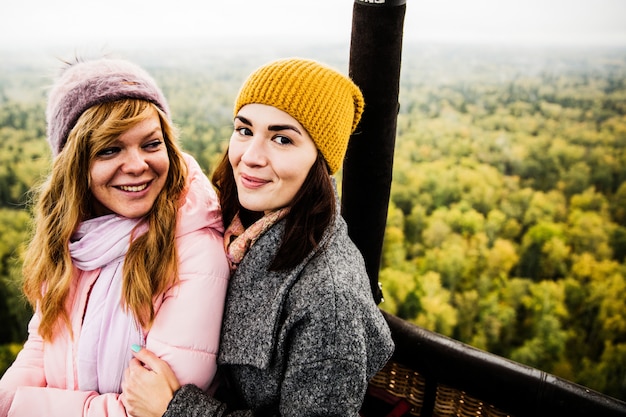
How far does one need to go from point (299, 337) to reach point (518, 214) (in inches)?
202

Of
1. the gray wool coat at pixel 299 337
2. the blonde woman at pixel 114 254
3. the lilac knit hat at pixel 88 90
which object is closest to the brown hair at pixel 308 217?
the gray wool coat at pixel 299 337

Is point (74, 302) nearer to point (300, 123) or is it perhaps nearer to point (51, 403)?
point (51, 403)

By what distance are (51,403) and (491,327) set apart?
5013mm

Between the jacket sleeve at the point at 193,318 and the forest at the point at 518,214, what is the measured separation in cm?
353

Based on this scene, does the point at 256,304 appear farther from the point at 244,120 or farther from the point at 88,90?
the point at 88,90

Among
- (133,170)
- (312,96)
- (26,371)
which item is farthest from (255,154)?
(26,371)

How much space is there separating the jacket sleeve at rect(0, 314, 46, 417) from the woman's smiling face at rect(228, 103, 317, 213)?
106 cm

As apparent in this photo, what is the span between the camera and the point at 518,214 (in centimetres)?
562

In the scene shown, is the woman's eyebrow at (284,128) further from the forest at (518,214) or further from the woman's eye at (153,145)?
the forest at (518,214)

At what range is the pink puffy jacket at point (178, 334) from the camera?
1384 millimetres

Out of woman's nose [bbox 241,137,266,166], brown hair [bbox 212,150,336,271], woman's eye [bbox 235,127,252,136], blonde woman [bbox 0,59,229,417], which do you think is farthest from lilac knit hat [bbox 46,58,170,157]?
brown hair [bbox 212,150,336,271]

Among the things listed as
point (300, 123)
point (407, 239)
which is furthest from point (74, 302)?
point (407, 239)

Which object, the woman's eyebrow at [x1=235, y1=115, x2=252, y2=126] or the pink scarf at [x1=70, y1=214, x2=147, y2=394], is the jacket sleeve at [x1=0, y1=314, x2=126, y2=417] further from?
the woman's eyebrow at [x1=235, y1=115, x2=252, y2=126]

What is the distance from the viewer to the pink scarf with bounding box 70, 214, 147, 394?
1.47 metres
